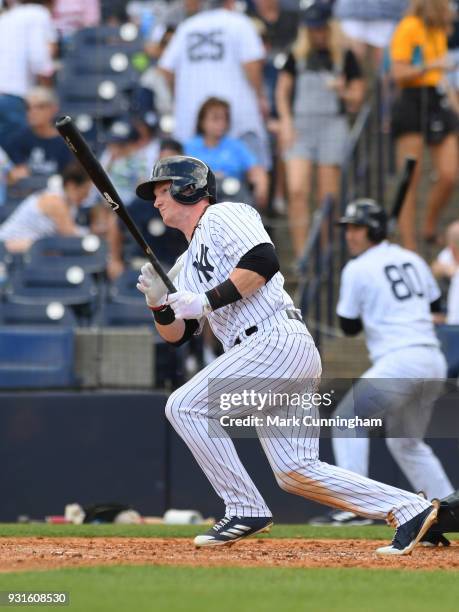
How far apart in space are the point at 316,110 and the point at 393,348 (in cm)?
283

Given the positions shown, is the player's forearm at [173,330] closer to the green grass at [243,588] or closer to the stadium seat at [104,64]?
the green grass at [243,588]

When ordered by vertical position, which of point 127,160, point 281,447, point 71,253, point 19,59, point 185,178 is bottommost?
point 281,447

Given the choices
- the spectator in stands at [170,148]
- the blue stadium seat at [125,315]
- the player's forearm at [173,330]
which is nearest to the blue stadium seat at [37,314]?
the blue stadium seat at [125,315]

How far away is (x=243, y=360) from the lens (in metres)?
6.10

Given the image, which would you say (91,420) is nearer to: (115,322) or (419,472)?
(115,322)

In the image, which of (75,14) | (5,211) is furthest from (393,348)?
(75,14)

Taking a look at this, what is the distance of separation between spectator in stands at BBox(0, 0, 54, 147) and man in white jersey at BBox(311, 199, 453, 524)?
13.7 feet

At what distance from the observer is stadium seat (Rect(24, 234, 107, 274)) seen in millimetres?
10680

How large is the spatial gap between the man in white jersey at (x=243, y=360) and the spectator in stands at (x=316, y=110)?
4.65 m

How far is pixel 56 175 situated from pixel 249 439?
331 centimetres

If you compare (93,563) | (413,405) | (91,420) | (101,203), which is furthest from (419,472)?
(101,203)

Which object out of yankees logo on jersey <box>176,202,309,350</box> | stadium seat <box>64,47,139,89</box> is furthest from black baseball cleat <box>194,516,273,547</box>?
stadium seat <box>64,47,139,89</box>

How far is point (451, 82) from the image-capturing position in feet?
36.1

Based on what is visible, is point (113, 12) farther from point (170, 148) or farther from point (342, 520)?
point (342, 520)
